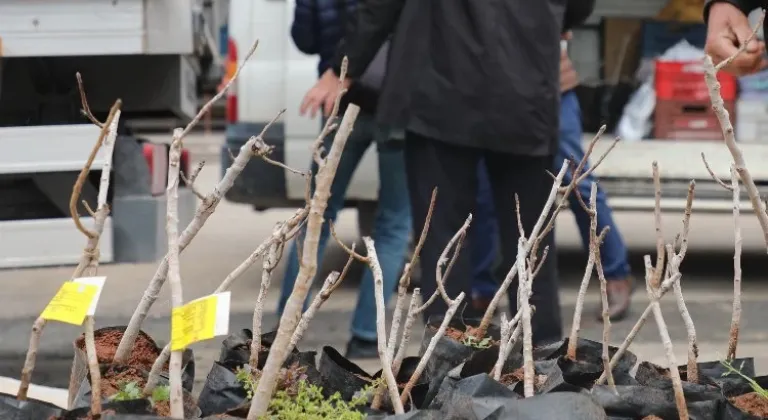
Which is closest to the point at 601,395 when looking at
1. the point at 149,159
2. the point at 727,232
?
the point at 149,159

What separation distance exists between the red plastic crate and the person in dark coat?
3.58 meters

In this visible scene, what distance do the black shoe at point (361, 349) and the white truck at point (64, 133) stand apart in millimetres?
951

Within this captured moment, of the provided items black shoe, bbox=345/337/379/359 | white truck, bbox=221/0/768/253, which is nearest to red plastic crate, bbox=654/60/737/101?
white truck, bbox=221/0/768/253

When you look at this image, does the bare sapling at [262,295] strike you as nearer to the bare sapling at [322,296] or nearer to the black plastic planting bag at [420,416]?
the bare sapling at [322,296]

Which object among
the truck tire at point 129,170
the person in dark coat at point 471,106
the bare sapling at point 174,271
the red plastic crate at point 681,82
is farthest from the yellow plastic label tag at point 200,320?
the red plastic crate at point 681,82

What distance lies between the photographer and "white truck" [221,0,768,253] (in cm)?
554

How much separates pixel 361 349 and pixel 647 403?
2563mm

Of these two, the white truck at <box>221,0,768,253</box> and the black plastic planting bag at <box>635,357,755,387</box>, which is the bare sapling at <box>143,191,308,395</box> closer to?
the black plastic planting bag at <box>635,357,755,387</box>

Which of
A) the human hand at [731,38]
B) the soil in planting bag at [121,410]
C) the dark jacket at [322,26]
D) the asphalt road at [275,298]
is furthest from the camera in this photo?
the asphalt road at [275,298]

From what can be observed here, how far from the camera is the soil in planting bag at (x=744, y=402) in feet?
6.36

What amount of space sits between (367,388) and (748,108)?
502cm

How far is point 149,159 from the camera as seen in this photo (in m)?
3.95

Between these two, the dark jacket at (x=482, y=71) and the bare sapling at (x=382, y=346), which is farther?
the dark jacket at (x=482, y=71)

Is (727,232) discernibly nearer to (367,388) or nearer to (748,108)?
(748,108)
